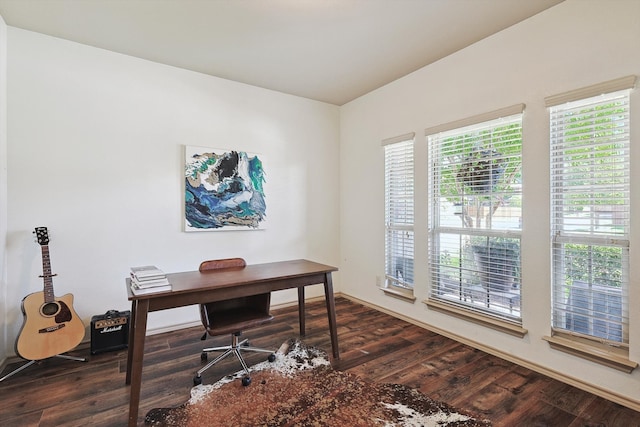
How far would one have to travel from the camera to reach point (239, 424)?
185cm

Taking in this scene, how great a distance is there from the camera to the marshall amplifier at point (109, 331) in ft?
8.91

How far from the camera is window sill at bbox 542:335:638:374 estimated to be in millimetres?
2020

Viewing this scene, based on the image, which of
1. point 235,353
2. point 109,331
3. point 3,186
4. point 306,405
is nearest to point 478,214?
point 306,405

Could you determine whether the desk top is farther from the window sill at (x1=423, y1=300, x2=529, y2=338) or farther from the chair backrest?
the window sill at (x1=423, y1=300, x2=529, y2=338)

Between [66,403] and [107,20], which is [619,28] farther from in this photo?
[66,403]

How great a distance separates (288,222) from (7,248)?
266cm

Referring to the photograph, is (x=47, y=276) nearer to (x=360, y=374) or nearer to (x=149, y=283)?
(x=149, y=283)

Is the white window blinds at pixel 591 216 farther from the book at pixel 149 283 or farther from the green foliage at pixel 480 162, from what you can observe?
the book at pixel 149 283

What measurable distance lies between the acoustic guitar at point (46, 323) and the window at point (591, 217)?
381 cm

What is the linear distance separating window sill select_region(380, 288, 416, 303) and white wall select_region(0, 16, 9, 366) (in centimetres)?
359

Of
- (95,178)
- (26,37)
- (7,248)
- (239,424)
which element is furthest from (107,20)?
(239,424)

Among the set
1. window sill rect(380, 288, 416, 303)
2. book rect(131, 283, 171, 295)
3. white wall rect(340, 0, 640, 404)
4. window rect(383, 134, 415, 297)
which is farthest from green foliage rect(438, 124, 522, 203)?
book rect(131, 283, 171, 295)

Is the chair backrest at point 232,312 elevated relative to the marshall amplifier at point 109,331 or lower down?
elevated

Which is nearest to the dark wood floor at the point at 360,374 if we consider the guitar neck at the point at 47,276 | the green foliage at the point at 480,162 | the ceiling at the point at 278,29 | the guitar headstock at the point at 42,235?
the guitar neck at the point at 47,276
